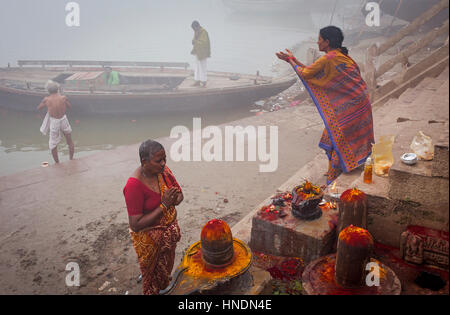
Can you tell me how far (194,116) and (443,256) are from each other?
10325 mm

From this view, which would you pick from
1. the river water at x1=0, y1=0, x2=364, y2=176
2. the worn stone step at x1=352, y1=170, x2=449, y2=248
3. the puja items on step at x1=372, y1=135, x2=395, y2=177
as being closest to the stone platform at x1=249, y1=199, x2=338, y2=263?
the worn stone step at x1=352, y1=170, x2=449, y2=248

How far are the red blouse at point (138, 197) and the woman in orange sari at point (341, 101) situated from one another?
2115 millimetres

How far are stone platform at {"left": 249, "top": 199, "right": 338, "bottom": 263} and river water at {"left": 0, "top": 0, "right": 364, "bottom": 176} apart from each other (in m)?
8.61

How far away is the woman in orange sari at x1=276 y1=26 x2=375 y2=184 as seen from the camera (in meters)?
3.65

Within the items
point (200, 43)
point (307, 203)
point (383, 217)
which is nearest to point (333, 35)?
point (307, 203)

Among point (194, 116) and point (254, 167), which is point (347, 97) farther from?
point (194, 116)

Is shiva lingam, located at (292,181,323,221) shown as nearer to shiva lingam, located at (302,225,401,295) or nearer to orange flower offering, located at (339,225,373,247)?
shiva lingam, located at (302,225,401,295)

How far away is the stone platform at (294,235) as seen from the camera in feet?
9.32

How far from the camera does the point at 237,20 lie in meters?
47.8

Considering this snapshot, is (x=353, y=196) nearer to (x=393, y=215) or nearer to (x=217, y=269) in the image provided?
(x=393, y=215)

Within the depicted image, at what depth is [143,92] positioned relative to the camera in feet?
39.1

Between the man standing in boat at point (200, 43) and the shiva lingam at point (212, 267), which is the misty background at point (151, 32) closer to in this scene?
the man standing in boat at point (200, 43)

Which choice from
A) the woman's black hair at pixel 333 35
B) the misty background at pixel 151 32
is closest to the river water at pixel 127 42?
the misty background at pixel 151 32

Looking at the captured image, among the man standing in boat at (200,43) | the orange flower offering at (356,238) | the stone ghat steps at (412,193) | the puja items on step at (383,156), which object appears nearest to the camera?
the orange flower offering at (356,238)
